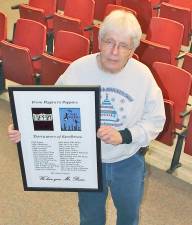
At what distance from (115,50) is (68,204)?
1737 mm

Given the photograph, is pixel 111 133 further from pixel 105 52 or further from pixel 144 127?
pixel 105 52

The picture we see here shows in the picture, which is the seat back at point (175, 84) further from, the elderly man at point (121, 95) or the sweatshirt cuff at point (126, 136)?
the sweatshirt cuff at point (126, 136)

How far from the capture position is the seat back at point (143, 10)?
515 cm

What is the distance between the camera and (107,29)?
5.68 feet

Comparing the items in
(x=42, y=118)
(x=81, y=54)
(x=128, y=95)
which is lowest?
(x=81, y=54)

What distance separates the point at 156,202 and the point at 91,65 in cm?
169

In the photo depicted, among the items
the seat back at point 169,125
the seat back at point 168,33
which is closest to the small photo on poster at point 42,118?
the seat back at point 169,125

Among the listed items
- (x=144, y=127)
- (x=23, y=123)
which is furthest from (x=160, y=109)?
(x=23, y=123)

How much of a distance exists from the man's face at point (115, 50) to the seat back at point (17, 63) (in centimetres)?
224

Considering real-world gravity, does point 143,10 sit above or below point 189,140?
above

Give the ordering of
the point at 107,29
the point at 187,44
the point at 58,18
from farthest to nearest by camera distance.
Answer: the point at 187,44
the point at 58,18
the point at 107,29

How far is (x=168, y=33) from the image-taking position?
14.5 feet

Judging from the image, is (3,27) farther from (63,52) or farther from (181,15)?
(181,15)

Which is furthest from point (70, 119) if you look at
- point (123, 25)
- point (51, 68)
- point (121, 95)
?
point (51, 68)
